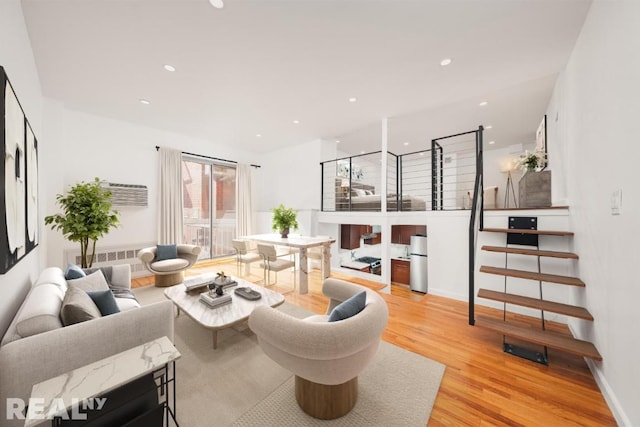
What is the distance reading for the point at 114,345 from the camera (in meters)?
1.39

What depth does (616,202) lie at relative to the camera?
1582 mm

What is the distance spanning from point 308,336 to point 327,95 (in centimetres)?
329

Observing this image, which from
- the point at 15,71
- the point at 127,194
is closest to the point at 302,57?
the point at 15,71

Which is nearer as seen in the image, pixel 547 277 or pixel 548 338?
pixel 548 338

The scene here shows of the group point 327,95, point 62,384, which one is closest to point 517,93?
point 327,95

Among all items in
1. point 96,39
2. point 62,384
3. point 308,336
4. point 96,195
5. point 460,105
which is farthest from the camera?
point 460,105

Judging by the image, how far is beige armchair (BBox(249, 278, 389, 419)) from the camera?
4.09ft

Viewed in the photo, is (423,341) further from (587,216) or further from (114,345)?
(114,345)

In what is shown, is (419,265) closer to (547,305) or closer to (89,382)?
(547,305)

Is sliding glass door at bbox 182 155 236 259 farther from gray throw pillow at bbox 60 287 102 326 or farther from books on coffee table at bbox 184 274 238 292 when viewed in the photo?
gray throw pillow at bbox 60 287 102 326

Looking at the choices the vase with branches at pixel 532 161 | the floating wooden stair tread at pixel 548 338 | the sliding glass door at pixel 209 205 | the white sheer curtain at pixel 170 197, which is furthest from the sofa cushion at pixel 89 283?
the vase with branches at pixel 532 161

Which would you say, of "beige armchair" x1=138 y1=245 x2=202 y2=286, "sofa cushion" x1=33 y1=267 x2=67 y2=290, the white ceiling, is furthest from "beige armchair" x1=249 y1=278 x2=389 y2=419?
"beige armchair" x1=138 y1=245 x2=202 y2=286

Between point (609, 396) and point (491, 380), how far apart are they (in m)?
0.70

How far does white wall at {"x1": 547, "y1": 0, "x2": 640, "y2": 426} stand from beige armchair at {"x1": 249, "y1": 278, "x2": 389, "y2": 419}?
1.55 m
